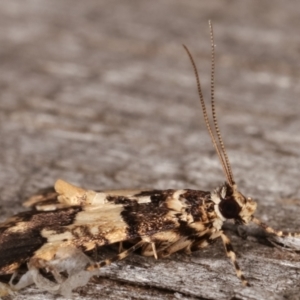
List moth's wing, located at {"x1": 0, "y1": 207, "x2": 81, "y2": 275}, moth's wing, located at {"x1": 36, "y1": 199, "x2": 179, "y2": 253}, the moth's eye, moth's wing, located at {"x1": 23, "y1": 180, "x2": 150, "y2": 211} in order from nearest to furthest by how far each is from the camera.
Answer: moth's wing, located at {"x1": 0, "y1": 207, "x2": 81, "y2": 275}
moth's wing, located at {"x1": 36, "y1": 199, "x2": 179, "y2": 253}
the moth's eye
moth's wing, located at {"x1": 23, "y1": 180, "x2": 150, "y2": 211}

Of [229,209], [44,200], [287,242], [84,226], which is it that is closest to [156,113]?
[44,200]

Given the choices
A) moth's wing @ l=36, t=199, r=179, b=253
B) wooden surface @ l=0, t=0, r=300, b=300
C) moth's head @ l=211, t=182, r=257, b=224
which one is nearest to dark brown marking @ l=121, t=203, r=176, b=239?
moth's wing @ l=36, t=199, r=179, b=253

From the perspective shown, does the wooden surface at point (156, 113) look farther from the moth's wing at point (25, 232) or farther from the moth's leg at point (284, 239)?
the moth's wing at point (25, 232)

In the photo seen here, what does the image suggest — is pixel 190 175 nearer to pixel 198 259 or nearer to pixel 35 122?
pixel 198 259

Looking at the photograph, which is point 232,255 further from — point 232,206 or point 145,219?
point 145,219

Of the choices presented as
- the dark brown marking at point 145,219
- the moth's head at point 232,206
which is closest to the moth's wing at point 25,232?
the dark brown marking at point 145,219

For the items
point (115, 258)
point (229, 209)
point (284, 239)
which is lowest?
point (115, 258)

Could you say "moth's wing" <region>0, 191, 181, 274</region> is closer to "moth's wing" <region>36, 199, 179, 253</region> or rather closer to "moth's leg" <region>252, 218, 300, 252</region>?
"moth's wing" <region>36, 199, 179, 253</region>
